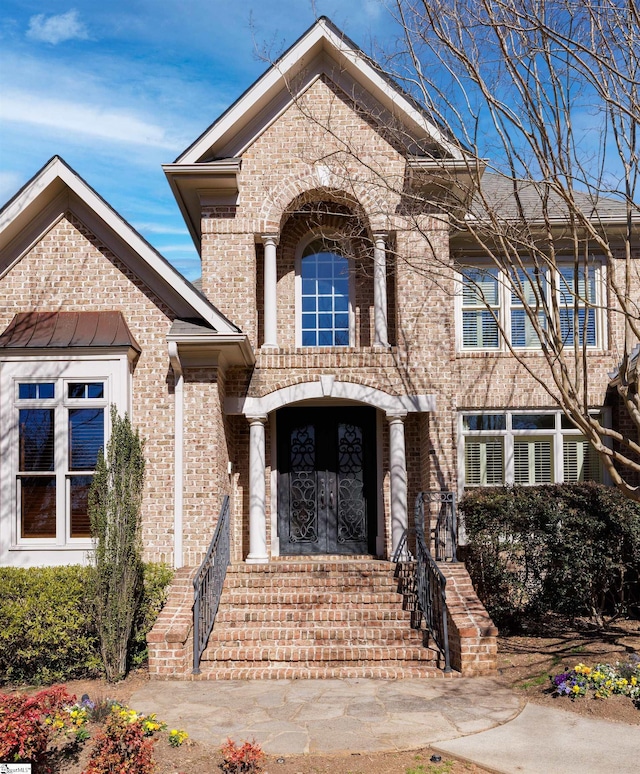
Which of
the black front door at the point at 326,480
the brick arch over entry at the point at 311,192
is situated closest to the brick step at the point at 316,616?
the black front door at the point at 326,480

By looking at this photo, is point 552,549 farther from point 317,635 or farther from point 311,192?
point 311,192

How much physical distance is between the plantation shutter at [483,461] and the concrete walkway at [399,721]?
211 inches

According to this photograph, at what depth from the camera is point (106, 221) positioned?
11.6 meters

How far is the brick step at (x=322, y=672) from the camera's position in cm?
933

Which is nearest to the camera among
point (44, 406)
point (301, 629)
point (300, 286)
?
point (301, 629)

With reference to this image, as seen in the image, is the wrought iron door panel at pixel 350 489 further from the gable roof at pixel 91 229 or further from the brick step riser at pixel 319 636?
the brick step riser at pixel 319 636

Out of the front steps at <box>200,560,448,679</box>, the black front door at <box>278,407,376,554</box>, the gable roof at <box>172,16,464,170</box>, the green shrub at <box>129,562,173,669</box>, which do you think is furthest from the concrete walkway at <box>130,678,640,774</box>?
the gable roof at <box>172,16,464,170</box>

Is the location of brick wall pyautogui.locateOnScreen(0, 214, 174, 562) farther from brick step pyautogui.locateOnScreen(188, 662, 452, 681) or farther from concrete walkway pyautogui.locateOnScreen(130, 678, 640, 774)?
concrete walkway pyautogui.locateOnScreen(130, 678, 640, 774)

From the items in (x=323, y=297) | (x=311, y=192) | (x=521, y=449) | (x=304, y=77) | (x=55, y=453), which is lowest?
(x=521, y=449)

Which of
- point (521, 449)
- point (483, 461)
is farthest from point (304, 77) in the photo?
point (521, 449)

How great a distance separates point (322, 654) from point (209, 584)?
1650 mm

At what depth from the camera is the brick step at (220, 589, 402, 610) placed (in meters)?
10.8

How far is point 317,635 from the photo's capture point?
10.1 m

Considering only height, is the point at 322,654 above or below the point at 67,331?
below
